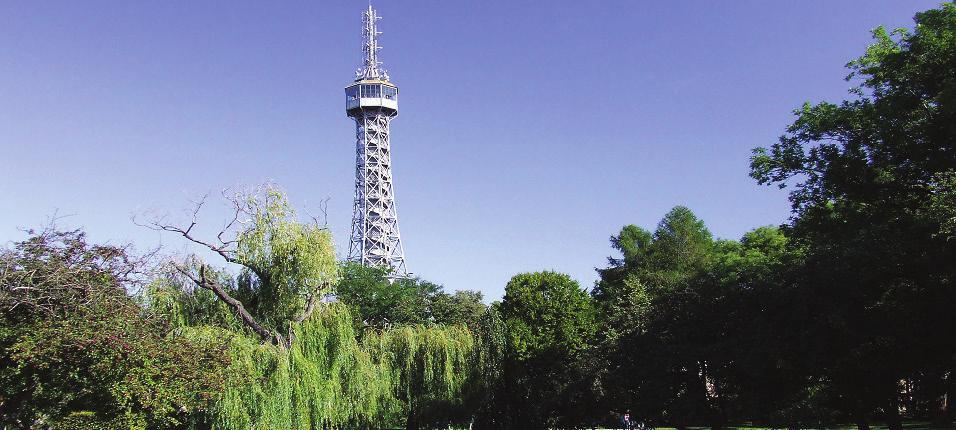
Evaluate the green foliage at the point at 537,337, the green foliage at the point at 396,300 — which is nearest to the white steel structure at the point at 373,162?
the green foliage at the point at 396,300

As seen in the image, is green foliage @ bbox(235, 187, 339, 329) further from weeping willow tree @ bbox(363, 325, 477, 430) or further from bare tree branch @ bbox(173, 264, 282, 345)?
weeping willow tree @ bbox(363, 325, 477, 430)

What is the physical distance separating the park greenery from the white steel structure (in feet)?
168

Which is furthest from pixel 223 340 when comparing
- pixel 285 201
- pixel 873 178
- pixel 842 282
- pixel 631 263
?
pixel 631 263

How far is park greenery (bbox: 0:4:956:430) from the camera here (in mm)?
15078

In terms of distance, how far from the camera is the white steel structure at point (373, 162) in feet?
255

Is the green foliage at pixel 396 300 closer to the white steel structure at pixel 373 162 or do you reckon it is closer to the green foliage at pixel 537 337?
the green foliage at pixel 537 337

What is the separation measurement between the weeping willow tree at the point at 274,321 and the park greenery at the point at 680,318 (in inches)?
1.8

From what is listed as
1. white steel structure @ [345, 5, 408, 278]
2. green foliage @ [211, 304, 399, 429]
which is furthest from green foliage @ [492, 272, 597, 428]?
white steel structure @ [345, 5, 408, 278]

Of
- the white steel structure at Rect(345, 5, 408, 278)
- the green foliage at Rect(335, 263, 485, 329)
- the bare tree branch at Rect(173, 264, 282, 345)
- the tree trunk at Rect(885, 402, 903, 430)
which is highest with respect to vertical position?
the white steel structure at Rect(345, 5, 408, 278)

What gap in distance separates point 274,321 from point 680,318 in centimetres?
1236

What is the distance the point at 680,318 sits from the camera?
23062mm

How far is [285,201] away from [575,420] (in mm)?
17229

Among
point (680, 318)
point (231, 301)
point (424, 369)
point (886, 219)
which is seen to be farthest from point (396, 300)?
point (886, 219)

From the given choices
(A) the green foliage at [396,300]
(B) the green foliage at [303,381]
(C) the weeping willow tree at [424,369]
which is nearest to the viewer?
(B) the green foliage at [303,381]
